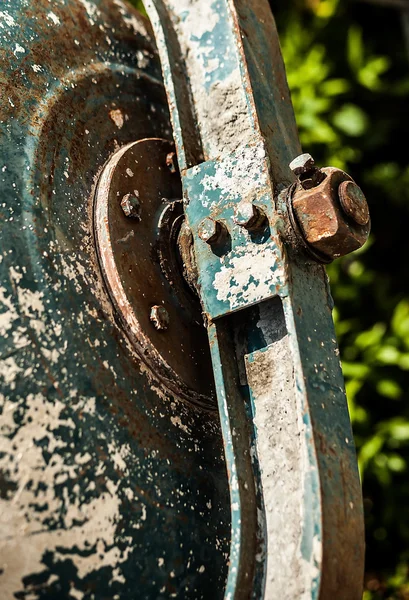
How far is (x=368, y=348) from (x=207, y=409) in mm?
1449

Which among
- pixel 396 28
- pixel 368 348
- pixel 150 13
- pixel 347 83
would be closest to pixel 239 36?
pixel 150 13

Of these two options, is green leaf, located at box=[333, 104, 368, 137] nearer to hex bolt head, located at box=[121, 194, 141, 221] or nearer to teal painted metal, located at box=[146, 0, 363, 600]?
teal painted metal, located at box=[146, 0, 363, 600]

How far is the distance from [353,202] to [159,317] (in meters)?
0.31

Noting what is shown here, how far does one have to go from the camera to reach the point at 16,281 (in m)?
0.87

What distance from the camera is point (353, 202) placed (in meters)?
0.96

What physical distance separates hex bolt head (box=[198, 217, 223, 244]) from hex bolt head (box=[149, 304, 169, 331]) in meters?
0.12

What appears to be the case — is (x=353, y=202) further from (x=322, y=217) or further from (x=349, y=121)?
(x=349, y=121)

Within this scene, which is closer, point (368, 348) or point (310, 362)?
point (310, 362)

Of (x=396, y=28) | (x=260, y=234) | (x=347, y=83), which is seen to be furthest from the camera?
(x=396, y=28)

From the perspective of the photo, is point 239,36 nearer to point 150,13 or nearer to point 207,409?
point 150,13

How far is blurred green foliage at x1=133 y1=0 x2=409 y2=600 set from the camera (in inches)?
93.2

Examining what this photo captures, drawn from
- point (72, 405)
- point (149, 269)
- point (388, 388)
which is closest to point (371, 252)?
point (388, 388)

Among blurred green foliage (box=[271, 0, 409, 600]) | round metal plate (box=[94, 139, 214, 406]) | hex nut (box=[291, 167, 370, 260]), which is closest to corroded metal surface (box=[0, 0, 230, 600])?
round metal plate (box=[94, 139, 214, 406])

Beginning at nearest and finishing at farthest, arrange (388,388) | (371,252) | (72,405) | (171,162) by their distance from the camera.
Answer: (72,405), (171,162), (388,388), (371,252)
